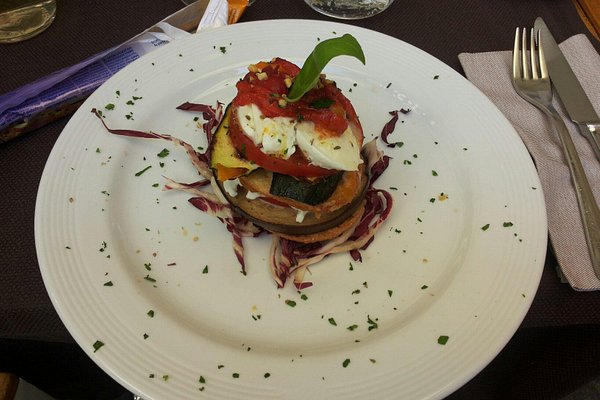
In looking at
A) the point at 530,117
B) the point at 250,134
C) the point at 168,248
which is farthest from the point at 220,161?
the point at 530,117

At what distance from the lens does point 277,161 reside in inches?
62.2

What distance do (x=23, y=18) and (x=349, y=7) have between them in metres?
1.74

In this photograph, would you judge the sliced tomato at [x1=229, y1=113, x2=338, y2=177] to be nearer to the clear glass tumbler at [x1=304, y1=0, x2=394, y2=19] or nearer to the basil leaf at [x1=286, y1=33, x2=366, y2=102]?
the basil leaf at [x1=286, y1=33, x2=366, y2=102]

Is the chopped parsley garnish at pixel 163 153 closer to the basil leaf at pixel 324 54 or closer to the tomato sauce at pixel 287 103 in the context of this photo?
the tomato sauce at pixel 287 103

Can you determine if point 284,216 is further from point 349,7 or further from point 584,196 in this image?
point 349,7

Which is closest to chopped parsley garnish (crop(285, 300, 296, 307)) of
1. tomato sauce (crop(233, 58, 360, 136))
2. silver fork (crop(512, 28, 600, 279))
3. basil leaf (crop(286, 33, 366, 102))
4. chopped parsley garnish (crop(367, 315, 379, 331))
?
chopped parsley garnish (crop(367, 315, 379, 331))

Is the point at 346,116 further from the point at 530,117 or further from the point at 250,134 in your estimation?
the point at 530,117

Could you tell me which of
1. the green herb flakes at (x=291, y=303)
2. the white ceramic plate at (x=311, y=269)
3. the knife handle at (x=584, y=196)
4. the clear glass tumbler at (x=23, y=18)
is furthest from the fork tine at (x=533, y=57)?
the clear glass tumbler at (x=23, y=18)

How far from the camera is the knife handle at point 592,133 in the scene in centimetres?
207

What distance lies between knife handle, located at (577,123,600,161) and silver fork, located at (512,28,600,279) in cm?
9

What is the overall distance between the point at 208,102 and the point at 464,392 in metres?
1.74

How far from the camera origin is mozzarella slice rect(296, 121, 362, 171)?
154 cm

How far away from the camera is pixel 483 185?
1.87 m

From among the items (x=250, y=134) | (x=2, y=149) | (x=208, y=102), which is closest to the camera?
(x=250, y=134)
